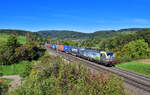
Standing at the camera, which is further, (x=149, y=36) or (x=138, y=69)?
(x=149, y=36)

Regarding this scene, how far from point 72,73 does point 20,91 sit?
5.61 m

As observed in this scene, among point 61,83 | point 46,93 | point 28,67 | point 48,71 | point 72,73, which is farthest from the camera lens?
point 28,67

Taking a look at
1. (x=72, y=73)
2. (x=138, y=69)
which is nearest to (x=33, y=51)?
(x=138, y=69)

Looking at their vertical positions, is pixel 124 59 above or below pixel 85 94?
below

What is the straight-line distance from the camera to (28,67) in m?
22.5

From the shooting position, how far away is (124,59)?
37.8m

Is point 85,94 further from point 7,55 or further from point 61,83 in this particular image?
point 7,55

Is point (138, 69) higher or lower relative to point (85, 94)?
lower

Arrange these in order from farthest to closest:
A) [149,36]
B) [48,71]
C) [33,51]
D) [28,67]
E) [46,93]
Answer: [149,36] < [33,51] < [28,67] < [48,71] < [46,93]

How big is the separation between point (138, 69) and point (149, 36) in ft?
215

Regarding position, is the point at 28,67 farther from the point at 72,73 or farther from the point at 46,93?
the point at 46,93

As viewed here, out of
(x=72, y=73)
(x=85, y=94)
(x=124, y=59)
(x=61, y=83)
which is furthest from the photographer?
(x=124, y=59)

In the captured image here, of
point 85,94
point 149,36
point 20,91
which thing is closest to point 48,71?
point 20,91

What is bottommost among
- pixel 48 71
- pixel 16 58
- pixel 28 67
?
pixel 16 58
